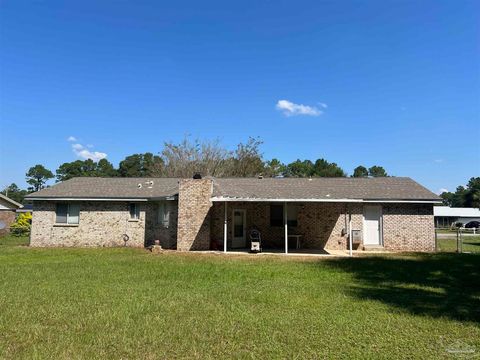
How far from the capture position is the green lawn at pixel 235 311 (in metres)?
5.40

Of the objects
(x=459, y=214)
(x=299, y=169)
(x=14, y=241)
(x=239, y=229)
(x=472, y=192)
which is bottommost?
(x=14, y=241)

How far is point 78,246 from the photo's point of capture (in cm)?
2020

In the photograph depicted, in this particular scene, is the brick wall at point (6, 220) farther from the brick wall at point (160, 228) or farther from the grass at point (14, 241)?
the brick wall at point (160, 228)

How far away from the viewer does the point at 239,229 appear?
64.3 feet

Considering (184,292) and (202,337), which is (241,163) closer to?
(184,292)

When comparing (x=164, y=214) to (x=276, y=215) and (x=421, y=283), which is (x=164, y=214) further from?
(x=421, y=283)

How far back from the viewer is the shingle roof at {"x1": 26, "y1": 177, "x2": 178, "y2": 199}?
805 inches

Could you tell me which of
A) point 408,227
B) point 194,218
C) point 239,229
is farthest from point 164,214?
point 408,227

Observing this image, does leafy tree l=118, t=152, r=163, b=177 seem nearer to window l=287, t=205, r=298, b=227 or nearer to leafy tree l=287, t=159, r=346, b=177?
leafy tree l=287, t=159, r=346, b=177

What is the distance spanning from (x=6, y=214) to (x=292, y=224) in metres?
24.6

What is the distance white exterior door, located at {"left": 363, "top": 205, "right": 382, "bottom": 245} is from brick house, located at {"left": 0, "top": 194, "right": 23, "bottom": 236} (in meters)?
27.2

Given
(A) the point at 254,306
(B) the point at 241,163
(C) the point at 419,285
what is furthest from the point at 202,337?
(B) the point at 241,163

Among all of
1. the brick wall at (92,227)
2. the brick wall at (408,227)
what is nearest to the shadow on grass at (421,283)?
the brick wall at (408,227)

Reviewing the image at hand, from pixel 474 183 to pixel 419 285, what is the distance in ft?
341
